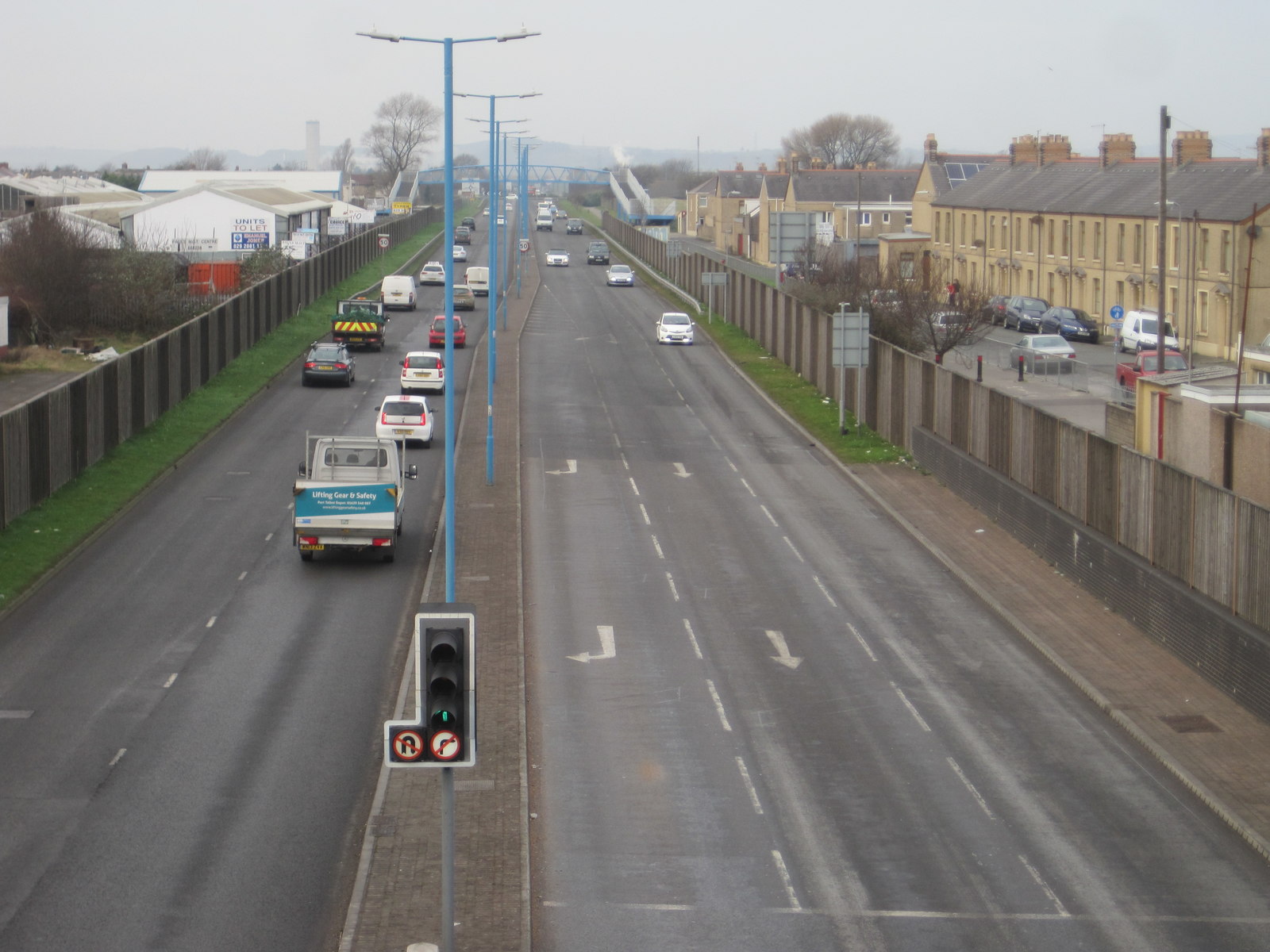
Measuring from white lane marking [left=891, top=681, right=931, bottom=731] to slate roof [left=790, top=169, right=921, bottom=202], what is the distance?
102 metres

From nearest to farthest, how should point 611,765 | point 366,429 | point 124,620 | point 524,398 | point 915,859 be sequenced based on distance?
point 915,859
point 611,765
point 124,620
point 366,429
point 524,398

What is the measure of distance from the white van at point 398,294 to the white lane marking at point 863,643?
55233 millimetres

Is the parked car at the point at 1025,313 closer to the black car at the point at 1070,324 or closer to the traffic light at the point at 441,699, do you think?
the black car at the point at 1070,324

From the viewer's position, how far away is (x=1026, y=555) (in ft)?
91.9

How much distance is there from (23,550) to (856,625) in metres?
14.7

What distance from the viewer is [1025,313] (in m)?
72.1

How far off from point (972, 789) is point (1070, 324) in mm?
55337

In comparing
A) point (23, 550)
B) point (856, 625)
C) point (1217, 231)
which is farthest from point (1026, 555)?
point (1217, 231)

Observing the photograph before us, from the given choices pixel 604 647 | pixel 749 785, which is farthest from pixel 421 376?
pixel 749 785

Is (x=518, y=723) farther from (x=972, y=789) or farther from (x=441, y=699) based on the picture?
(x=441, y=699)

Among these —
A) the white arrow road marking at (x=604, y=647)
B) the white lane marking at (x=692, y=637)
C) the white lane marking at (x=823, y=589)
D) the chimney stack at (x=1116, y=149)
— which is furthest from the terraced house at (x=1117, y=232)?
the white arrow road marking at (x=604, y=647)

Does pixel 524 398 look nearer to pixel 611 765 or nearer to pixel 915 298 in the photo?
pixel 915 298

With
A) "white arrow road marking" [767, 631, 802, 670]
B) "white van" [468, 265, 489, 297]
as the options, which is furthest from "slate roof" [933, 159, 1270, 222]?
"white arrow road marking" [767, 631, 802, 670]

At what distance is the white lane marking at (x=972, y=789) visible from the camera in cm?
1600
